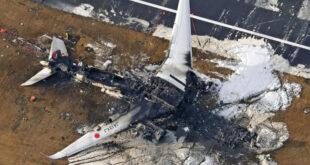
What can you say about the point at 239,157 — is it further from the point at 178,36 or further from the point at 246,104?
the point at 178,36

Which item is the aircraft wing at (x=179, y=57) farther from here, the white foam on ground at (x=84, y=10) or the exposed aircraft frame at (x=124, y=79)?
the white foam on ground at (x=84, y=10)

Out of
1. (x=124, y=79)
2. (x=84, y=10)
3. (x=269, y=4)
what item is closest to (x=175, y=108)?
(x=124, y=79)

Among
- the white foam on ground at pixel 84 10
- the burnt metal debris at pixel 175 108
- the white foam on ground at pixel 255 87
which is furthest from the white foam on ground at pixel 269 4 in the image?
the white foam on ground at pixel 84 10

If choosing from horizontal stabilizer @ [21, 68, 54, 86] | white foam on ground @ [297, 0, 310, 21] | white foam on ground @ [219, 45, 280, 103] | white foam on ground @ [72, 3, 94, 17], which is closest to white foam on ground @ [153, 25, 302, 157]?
white foam on ground @ [219, 45, 280, 103]

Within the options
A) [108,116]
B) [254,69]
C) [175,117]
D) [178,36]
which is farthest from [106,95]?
[254,69]

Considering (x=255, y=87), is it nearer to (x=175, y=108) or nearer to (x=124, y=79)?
(x=175, y=108)

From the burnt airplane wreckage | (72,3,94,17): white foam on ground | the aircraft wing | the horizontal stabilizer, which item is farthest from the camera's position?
(72,3,94,17): white foam on ground

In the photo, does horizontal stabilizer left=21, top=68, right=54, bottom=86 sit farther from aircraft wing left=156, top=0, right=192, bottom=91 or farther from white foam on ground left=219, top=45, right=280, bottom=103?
white foam on ground left=219, top=45, right=280, bottom=103

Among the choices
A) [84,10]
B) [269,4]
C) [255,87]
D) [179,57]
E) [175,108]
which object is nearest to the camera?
[175,108]
